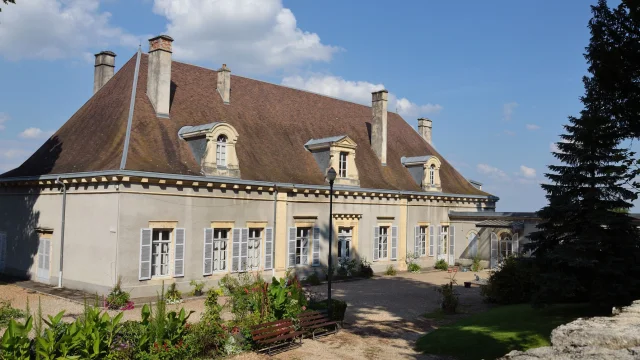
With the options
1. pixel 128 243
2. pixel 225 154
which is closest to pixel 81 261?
pixel 128 243

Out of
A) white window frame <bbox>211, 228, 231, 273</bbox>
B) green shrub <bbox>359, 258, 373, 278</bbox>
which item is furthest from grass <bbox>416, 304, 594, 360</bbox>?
green shrub <bbox>359, 258, 373, 278</bbox>

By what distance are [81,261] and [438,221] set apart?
17.1 metres

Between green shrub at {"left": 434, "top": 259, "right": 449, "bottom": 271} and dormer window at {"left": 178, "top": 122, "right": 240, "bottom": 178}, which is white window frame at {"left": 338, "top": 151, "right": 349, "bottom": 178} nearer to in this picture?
dormer window at {"left": 178, "top": 122, "right": 240, "bottom": 178}

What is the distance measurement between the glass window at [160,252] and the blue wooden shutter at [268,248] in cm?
387

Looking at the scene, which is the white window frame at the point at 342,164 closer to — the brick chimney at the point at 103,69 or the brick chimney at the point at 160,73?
the brick chimney at the point at 160,73

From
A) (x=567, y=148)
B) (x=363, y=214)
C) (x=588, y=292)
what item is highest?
(x=567, y=148)

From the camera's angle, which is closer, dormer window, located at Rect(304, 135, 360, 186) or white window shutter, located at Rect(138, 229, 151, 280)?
white window shutter, located at Rect(138, 229, 151, 280)

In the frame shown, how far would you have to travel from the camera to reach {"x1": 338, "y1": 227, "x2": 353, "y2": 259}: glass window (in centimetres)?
2312

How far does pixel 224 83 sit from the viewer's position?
22.3m

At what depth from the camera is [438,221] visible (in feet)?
90.9

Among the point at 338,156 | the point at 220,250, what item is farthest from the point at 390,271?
the point at 220,250

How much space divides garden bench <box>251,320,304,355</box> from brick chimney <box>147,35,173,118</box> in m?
10.7

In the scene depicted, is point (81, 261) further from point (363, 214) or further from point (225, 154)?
point (363, 214)

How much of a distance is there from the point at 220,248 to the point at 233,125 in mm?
5263
